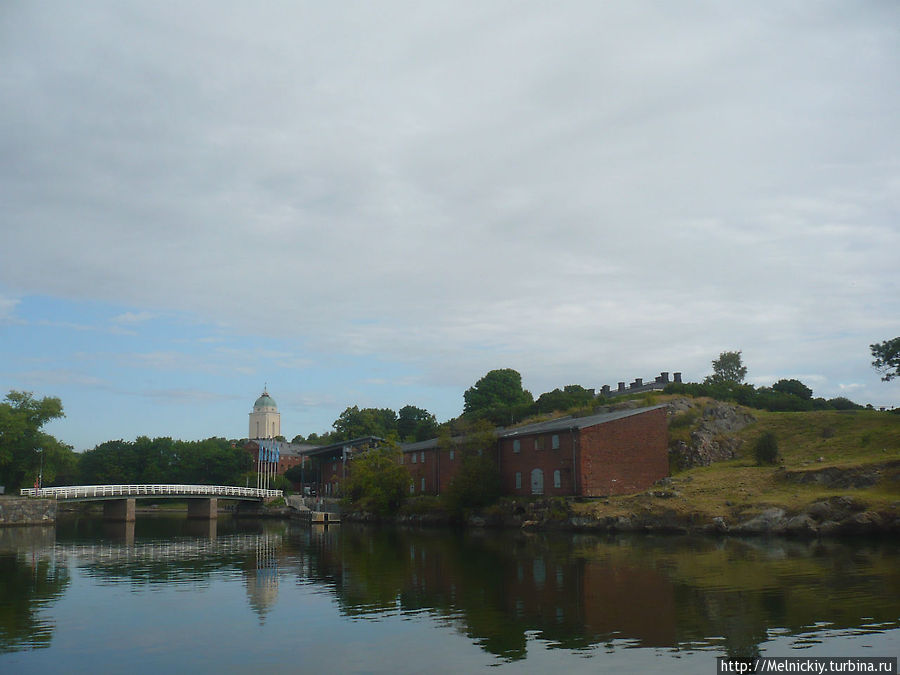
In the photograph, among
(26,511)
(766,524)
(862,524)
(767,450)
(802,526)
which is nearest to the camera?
(862,524)

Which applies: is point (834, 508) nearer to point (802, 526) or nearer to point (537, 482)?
point (802, 526)

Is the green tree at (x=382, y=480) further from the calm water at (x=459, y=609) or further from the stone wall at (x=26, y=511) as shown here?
the calm water at (x=459, y=609)

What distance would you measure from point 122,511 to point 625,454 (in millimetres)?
58396

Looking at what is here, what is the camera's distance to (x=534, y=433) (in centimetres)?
5931

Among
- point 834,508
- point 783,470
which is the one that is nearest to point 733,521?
point 834,508

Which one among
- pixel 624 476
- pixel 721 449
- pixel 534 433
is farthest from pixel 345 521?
pixel 721 449

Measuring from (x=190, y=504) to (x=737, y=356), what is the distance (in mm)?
83543

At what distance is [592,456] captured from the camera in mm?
54250

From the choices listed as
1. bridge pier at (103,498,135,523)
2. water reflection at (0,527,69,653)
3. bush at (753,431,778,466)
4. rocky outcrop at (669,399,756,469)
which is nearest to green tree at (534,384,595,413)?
rocky outcrop at (669,399,756,469)

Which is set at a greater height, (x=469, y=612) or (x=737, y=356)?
(x=737, y=356)

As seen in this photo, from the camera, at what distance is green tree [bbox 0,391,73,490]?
77250 millimetres

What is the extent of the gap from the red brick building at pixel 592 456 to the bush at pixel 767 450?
7.28 meters

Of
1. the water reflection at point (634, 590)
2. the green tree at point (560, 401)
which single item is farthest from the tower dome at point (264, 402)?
the water reflection at point (634, 590)

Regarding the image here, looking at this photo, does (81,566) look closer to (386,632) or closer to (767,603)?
(386,632)
